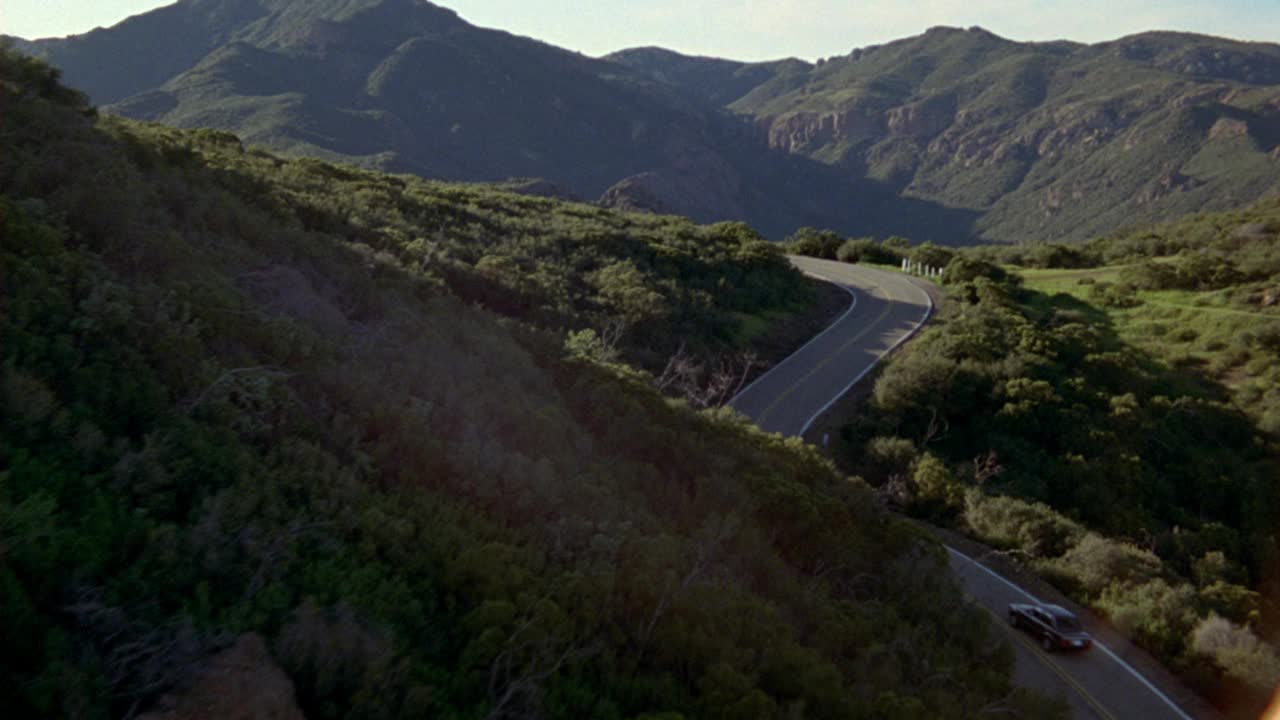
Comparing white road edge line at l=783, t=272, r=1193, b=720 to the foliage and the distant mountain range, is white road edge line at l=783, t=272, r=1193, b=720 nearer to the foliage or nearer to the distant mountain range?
the foliage

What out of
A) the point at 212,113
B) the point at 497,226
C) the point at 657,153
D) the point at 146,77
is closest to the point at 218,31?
the point at 146,77

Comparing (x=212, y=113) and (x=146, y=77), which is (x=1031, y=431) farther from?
(x=146, y=77)

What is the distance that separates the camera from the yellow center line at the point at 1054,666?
10734 millimetres

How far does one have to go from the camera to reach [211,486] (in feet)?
15.4

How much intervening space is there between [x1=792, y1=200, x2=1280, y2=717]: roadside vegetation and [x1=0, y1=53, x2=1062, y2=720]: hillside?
5835 mm

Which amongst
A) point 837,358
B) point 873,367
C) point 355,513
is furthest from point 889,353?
point 355,513

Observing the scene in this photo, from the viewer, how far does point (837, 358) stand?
85.5ft

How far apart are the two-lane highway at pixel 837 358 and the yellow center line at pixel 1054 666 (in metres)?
8.01

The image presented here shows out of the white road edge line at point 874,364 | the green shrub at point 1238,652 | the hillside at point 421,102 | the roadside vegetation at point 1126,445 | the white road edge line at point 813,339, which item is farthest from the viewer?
the hillside at point 421,102

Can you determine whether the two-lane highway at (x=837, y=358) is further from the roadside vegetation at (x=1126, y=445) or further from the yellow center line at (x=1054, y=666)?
the yellow center line at (x=1054, y=666)

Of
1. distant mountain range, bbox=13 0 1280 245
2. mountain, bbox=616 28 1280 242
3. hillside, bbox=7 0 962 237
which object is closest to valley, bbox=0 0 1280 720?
hillside, bbox=7 0 962 237

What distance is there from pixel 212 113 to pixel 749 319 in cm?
8991

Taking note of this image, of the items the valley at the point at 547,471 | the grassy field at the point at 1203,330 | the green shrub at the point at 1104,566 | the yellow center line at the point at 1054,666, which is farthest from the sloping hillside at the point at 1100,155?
the yellow center line at the point at 1054,666

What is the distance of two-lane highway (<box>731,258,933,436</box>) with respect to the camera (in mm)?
21750
